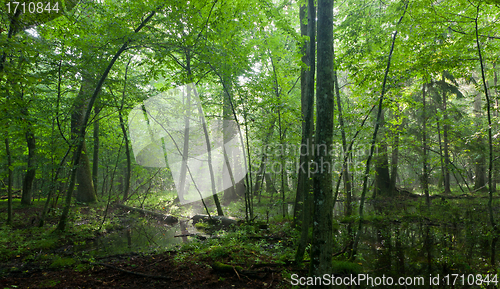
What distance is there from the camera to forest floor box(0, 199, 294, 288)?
449cm

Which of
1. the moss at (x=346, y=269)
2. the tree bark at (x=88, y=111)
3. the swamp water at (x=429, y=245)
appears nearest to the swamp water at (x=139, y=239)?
the tree bark at (x=88, y=111)

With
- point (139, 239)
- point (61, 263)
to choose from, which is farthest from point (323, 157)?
point (139, 239)

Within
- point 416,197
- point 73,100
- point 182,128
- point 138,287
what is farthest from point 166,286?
point 416,197

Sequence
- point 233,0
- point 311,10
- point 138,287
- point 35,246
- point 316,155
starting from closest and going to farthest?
point 316,155 < point 138,287 < point 311,10 < point 233,0 < point 35,246

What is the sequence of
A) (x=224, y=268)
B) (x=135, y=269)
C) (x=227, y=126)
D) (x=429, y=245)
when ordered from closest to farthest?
1. (x=224, y=268)
2. (x=135, y=269)
3. (x=429, y=245)
4. (x=227, y=126)

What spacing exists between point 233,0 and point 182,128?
483 inches

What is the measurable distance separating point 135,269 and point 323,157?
179 inches

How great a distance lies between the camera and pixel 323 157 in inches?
141

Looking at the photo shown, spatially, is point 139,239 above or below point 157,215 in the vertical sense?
below

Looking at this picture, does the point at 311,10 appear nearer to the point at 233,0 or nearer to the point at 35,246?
the point at 233,0

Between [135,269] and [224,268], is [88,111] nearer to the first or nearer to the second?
[135,269]

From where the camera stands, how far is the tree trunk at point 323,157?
3605 mm

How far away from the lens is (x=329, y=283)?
3.61 meters

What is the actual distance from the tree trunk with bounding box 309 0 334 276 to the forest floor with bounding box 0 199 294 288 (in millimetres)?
1234
